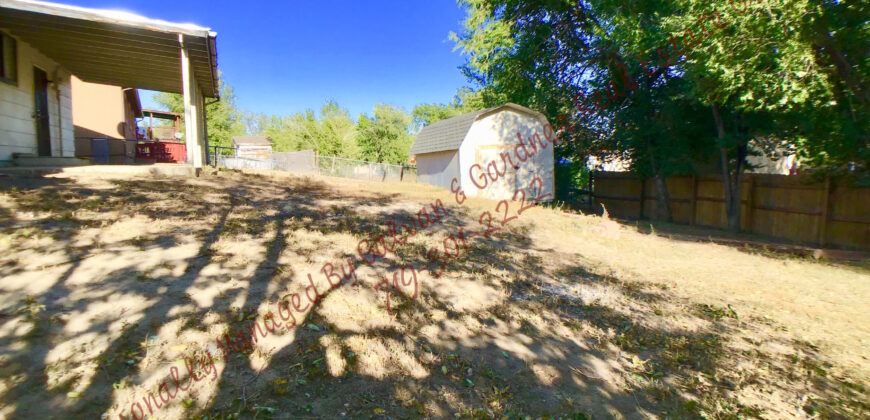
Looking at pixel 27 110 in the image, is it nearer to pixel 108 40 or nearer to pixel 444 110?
pixel 108 40

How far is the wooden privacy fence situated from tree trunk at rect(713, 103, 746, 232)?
0.23 metres

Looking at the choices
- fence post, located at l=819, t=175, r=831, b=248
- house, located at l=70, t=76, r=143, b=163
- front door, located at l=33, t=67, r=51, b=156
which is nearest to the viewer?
front door, located at l=33, t=67, r=51, b=156

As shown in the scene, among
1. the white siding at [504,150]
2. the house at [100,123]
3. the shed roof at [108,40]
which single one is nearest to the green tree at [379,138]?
the white siding at [504,150]

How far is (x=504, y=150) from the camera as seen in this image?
16.3 metres

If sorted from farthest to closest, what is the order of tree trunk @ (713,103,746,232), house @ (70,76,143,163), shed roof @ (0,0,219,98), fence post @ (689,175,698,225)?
fence post @ (689,175,698,225) → house @ (70,76,143,163) → tree trunk @ (713,103,746,232) → shed roof @ (0,0,219,98)

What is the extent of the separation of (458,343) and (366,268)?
5.46ft

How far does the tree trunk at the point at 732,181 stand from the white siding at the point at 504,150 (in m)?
6.21

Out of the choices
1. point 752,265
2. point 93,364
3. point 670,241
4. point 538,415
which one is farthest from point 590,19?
point 93,364

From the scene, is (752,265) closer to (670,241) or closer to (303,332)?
(670,241)

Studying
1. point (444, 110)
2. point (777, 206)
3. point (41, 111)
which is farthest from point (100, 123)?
point (444, 110)

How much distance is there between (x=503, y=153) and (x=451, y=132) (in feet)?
8.93

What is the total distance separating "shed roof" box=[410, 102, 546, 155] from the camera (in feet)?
51.9

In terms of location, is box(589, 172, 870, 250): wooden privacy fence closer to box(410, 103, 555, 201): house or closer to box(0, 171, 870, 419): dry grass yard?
box(410, 103, 555, 201): house

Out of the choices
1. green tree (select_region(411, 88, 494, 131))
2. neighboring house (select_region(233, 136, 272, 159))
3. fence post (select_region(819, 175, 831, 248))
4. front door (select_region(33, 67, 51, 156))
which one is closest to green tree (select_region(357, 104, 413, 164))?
green tree (select_region(411, 88, 494, 131))
